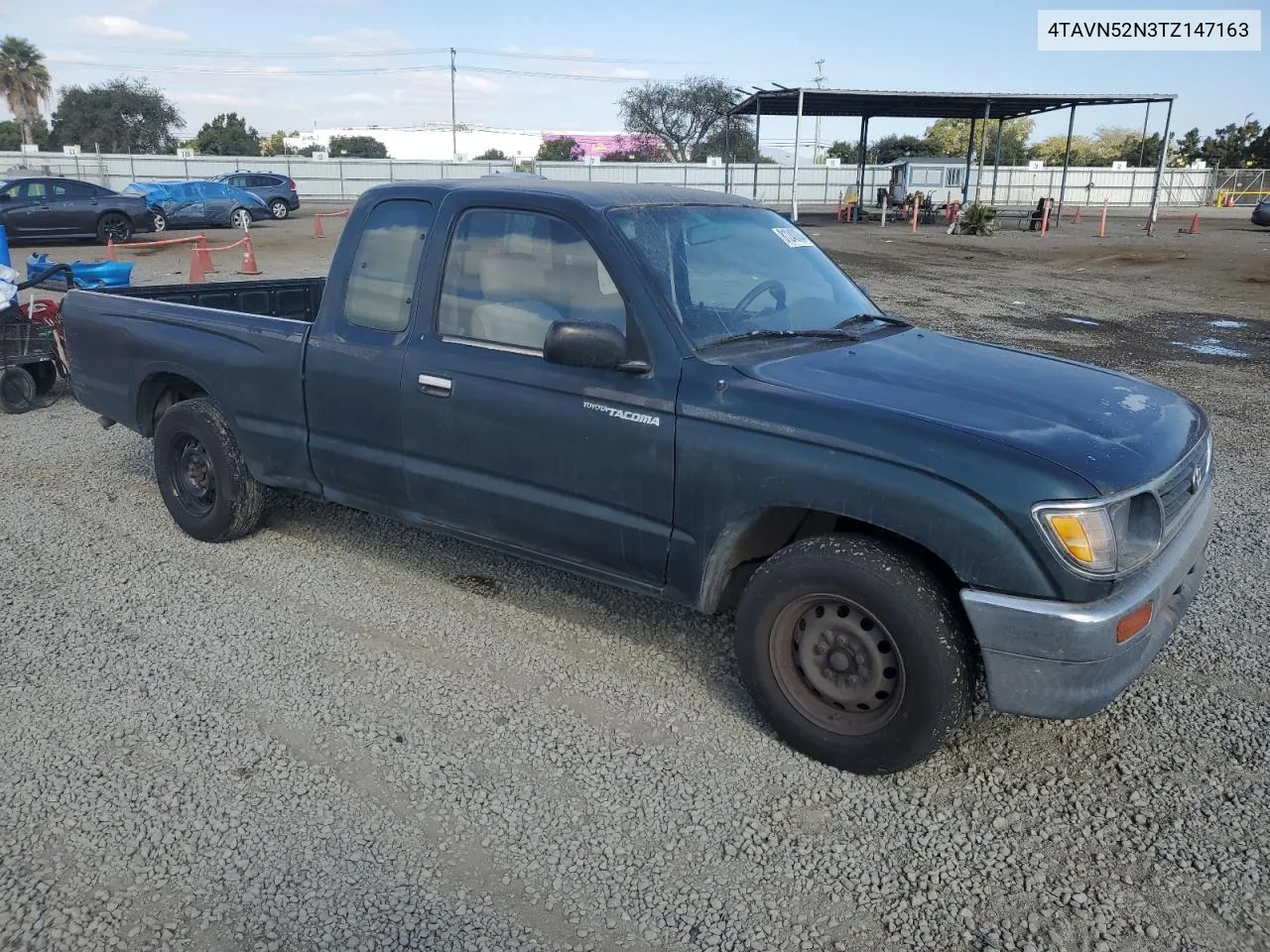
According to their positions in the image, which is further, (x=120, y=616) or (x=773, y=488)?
(x=120, y=616)

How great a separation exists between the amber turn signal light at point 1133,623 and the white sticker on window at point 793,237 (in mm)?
2161

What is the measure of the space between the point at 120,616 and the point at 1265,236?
115 feet

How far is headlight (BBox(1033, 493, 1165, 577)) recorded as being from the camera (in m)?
2.74

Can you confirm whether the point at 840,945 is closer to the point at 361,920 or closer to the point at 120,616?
the point at 361,920

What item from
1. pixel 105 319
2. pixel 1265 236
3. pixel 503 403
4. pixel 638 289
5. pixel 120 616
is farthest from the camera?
pixel 1265 236

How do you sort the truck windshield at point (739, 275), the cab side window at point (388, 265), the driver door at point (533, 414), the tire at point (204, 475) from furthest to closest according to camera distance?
the tire at point (204, 475) < the cab side window at point (388, 265) < the truck windshield at point (739, 275) < the driver door at point (533, 414)

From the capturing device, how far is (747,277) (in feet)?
13.0

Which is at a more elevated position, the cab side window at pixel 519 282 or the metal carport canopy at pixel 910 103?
the metal carport canopy at pixel 910 103

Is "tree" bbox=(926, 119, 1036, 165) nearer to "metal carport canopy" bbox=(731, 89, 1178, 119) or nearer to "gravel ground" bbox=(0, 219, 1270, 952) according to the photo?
"metal carport canopy" bbox=(731, 89, 1178, 119)

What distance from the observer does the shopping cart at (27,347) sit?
308 inches

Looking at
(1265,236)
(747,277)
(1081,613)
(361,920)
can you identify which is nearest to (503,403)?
(747,277)

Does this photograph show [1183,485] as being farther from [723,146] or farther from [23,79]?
[23,79]

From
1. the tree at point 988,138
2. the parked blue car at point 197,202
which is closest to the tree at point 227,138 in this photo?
the parked blue car at point 197,202

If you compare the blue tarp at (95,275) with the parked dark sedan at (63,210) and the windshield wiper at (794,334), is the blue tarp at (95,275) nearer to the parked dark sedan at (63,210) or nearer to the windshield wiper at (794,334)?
the windshield wiper at (794,334)
